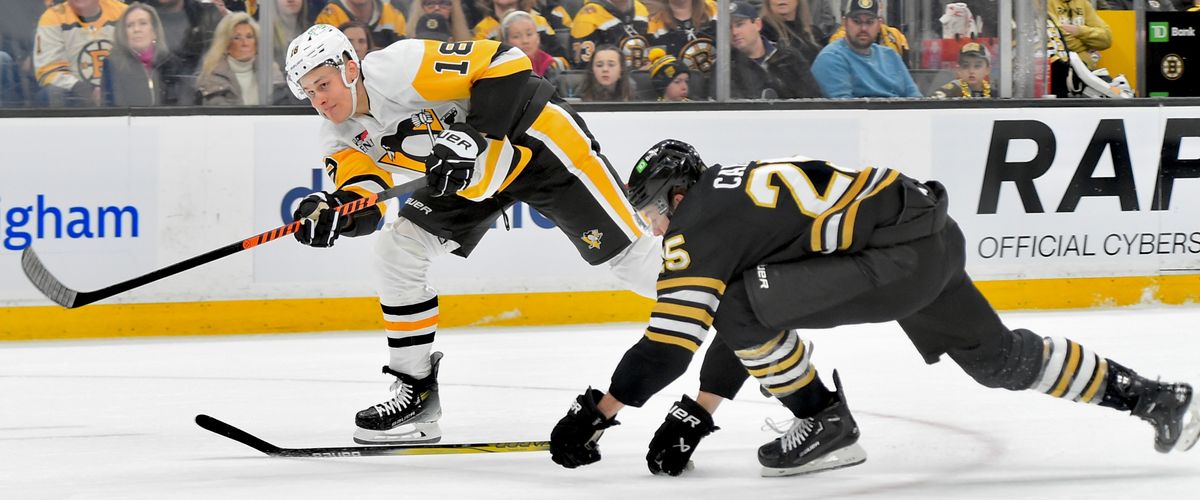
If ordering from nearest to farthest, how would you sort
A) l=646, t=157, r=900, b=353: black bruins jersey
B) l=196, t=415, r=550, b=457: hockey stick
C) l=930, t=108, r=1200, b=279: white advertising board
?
l=646, t=157, r=900, b=353: black bruins jersey
l=196, t=415, r=550, b=457: hockey stick
l=930, t=108, r=1200, b=279: white advertising board

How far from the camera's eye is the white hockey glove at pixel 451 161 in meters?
3.16

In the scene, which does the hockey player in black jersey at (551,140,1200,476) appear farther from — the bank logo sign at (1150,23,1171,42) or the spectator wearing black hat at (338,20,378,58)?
the bank logo sign at (1150,23,1171,42)

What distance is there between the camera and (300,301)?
213 inches

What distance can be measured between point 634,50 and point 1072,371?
334 centimetres

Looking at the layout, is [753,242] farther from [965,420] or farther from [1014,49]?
[1014,49]

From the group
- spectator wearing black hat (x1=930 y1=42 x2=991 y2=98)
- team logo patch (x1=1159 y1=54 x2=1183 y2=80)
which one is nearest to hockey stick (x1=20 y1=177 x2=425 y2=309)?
spectator wearing black hat (x1=930 y1=42 x2=991 y2=98)

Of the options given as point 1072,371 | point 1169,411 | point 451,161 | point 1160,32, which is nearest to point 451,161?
point 451,161

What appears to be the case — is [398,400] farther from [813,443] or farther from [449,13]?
[449,13]

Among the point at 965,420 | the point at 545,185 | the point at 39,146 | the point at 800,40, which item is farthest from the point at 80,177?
the point at 965,420

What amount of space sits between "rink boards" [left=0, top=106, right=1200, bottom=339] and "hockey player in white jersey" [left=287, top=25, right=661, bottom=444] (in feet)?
6.40

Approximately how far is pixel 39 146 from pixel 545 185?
8.53 feet

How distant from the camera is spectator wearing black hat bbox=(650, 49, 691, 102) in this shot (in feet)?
18.9

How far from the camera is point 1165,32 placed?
263 inches

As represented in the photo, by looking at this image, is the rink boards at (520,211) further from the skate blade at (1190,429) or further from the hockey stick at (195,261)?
the skate blade at (1190,429)
